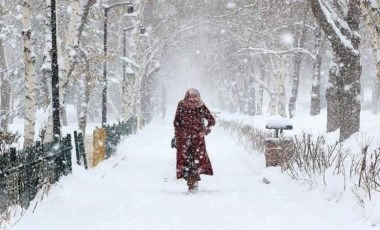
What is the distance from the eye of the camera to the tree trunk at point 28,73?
1183cm

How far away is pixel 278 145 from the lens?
10938 mm

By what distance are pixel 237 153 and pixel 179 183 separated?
6.23 m

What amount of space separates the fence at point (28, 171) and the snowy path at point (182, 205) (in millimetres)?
239

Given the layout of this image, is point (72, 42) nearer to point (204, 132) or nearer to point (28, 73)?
point (28, 73)

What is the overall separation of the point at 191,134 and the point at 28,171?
9.89 feet

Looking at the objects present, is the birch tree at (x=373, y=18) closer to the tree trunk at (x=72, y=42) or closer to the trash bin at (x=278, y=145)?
the trash bin at (x=278, y=145)

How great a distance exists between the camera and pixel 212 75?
185 ft

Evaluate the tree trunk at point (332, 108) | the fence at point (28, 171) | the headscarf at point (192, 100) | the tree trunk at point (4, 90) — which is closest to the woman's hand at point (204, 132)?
the headscarf at point (192, 100)

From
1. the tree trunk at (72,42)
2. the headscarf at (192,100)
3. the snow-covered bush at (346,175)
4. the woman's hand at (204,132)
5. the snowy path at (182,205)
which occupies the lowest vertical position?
the snowy path at (182,205)

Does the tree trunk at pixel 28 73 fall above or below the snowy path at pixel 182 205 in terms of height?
above

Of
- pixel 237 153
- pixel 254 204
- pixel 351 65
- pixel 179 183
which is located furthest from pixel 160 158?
pixel 254 204

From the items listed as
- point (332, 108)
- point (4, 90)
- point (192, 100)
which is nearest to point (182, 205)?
point (192, 100)

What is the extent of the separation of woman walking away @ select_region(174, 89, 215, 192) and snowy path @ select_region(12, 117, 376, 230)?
0.43 metres

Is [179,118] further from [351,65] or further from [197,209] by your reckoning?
[351,65]
